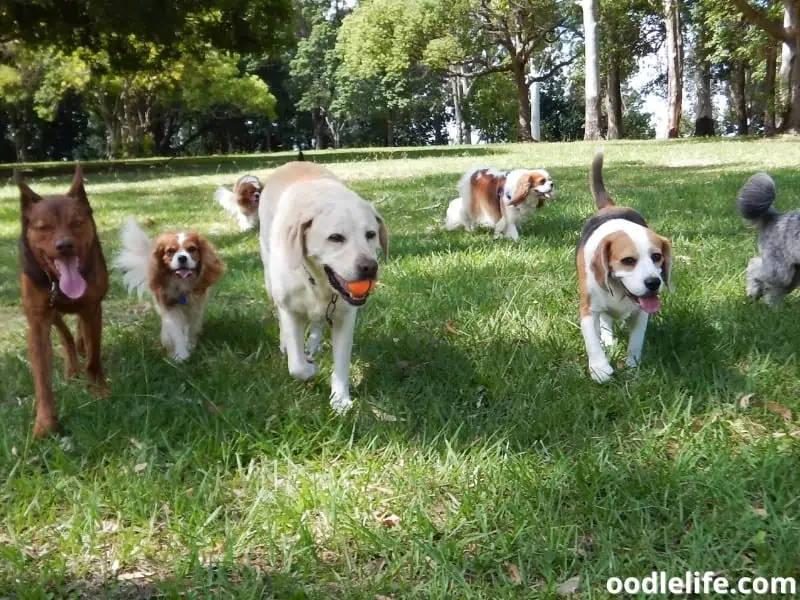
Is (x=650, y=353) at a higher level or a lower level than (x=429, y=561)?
higher

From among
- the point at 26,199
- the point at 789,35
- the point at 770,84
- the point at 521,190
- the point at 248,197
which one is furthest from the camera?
the point at 770,84

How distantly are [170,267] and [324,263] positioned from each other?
179 cm

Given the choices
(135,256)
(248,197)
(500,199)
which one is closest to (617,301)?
(135,256)

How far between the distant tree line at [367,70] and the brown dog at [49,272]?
1649 cm

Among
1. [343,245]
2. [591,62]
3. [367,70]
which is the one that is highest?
[367,70]

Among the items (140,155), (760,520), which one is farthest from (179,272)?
(140,155)

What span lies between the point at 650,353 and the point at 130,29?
724 inches

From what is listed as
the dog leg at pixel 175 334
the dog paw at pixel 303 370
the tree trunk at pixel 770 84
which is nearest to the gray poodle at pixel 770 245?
the dog paw at pixel 303 370

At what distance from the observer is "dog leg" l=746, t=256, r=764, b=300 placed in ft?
15.8

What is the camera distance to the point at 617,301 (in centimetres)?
380

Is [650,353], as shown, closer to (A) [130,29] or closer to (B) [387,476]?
(B) [387,476]

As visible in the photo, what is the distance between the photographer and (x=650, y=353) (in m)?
3.88

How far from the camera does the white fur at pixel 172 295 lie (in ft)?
14.3

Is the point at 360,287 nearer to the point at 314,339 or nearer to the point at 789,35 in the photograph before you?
the point at 314,339
